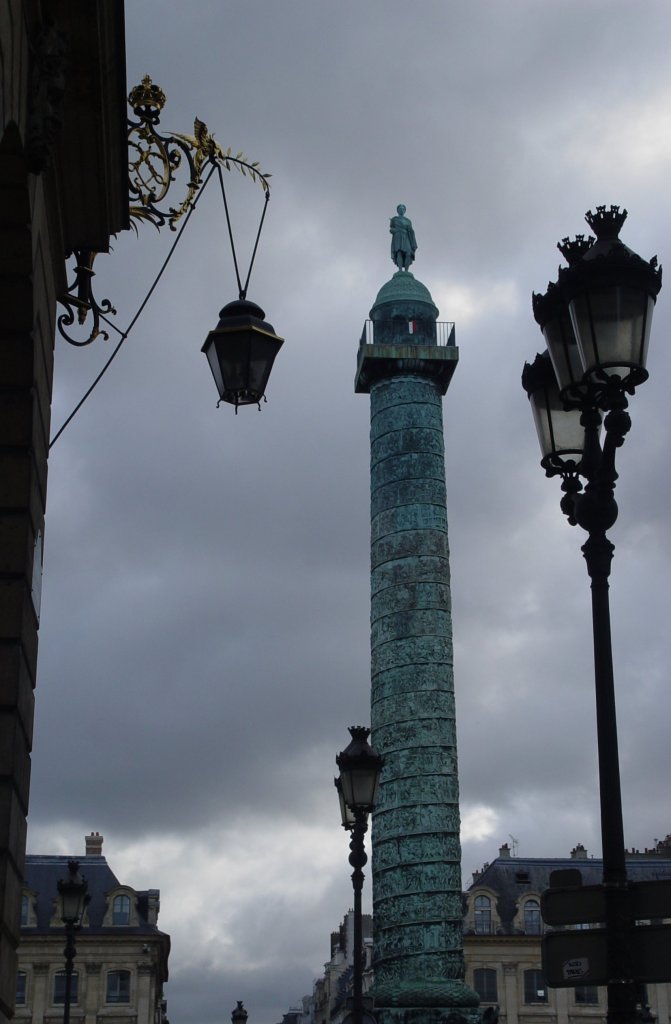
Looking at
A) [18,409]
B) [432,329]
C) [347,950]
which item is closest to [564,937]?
[18,409]

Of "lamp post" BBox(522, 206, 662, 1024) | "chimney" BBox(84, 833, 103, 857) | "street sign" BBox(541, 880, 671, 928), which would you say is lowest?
"street sign" BBox(541, 880, 671, 928)

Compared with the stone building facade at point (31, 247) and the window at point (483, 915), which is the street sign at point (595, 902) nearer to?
the stone building facade at point (31, 247)

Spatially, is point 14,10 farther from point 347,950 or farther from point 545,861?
point 347,950

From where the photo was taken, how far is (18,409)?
588 cm

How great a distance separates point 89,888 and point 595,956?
43676 millimetres

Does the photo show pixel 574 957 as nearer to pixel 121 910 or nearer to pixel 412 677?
pixel 412 677

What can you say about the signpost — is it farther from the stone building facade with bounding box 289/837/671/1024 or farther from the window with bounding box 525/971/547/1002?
the window with bounding box 525/971/547/1002

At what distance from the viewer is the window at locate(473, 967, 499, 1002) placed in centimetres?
4353

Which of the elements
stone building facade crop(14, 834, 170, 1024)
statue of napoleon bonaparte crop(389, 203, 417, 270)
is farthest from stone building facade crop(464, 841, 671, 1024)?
statue of napoleon bonaparte crop(389, 203, 417, 270)

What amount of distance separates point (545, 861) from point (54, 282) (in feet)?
143

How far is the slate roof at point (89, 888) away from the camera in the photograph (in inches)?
1757

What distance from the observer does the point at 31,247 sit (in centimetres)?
563

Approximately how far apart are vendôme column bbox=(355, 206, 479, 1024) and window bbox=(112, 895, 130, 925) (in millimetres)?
14601

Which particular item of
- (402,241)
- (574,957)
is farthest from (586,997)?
(574,957)
